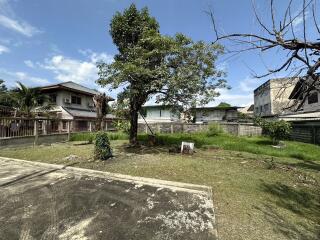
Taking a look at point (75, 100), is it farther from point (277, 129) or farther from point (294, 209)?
point (294, 209)

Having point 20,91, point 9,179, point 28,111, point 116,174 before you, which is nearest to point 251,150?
point 116,174

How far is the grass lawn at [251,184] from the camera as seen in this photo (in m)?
3.65

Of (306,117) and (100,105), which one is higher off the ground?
(100,105)

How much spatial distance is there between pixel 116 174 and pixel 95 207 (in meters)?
2.21

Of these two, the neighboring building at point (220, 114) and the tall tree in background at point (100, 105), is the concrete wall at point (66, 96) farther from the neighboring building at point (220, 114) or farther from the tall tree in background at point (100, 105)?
the neighboring building at point (220, 114)

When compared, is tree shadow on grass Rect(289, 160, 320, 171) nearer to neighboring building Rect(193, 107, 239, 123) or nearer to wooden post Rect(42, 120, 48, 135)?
wooden post Rect(42, 120, 48, 135)

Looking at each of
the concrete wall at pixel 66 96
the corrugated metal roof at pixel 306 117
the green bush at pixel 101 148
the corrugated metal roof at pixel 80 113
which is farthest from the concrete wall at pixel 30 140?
the corrugated metal roof at pixel 306 117

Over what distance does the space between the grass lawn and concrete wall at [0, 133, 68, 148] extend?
141 inches

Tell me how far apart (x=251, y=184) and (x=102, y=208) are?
157 inches

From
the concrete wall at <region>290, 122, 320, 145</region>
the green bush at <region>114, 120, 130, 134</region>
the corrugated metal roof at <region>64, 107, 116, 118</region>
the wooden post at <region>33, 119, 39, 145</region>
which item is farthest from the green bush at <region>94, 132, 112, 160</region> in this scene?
the corrugated metal roof at <region>64, 107, 116, 118</region>

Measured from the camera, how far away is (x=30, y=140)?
13938mm

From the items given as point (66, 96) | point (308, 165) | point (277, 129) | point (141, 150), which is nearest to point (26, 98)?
point (66, 96)

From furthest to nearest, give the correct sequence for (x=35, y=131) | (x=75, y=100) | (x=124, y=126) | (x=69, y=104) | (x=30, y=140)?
1. (x=75, y=100)
2. (x=69, y=104)
3. (x=124, y=126)
4. (x=35, y=131)
5. (x=30, y=140)

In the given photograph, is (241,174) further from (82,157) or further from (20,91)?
(20,91)
